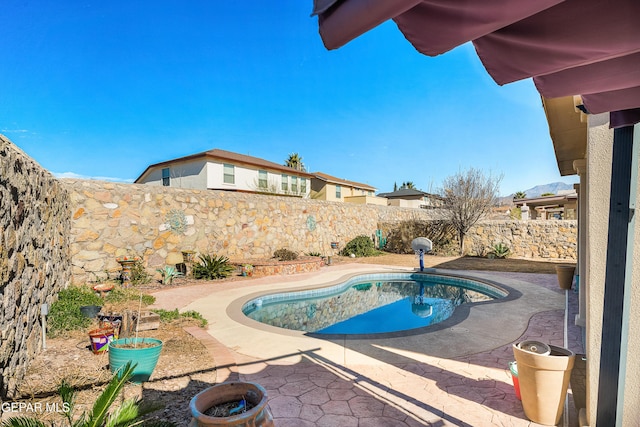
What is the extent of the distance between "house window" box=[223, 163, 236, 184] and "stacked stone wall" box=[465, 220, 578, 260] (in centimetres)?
1632

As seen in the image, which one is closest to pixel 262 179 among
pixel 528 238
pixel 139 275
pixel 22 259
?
pixel 139 275

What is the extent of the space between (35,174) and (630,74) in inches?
256

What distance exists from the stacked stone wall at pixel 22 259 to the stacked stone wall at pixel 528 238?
16.6 meters

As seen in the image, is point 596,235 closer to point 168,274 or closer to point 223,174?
point 168,274

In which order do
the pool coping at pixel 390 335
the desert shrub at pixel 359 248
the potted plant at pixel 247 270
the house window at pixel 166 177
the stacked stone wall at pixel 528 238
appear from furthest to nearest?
the house window at pixel 166 177 → the desert shrub at pixel 359 248 → the stacked stone wall at pixel 528 238 → the potted plant at pixel 247 270 → the pool coping at pixel 390 335

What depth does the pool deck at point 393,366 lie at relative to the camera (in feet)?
9.86

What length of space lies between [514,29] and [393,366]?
386cm

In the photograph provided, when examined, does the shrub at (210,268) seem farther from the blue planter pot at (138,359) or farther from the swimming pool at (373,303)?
the blue planter pot at (138,359)

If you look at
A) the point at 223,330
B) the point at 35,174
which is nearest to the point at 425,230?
the point at 223,330

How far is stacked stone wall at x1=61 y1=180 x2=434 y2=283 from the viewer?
27.4 feet

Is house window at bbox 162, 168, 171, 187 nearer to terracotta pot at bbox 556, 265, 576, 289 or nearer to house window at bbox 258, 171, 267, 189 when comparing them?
house window at bbox 258, 171, 267, 189

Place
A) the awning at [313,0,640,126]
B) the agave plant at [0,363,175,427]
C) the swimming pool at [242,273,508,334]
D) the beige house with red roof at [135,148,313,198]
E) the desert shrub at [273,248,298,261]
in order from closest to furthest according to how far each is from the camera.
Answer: the awning at [313,0,640,126] → the agave plant at [0,363,175,427] → the swimming pool at [242,273,508,334] → the desert shrub at [273,248,298,261] → the beige house with red roof at [135,148,313,198]

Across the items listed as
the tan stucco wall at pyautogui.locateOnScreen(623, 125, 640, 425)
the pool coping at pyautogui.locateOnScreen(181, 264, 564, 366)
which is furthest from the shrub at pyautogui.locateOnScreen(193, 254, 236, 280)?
the tan stucco wall at pyautogui.locateOnScreen(623, 125, 640, 425)

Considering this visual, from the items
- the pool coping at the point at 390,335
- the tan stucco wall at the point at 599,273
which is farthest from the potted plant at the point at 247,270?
the tan stucco wall at the point at 599,273
